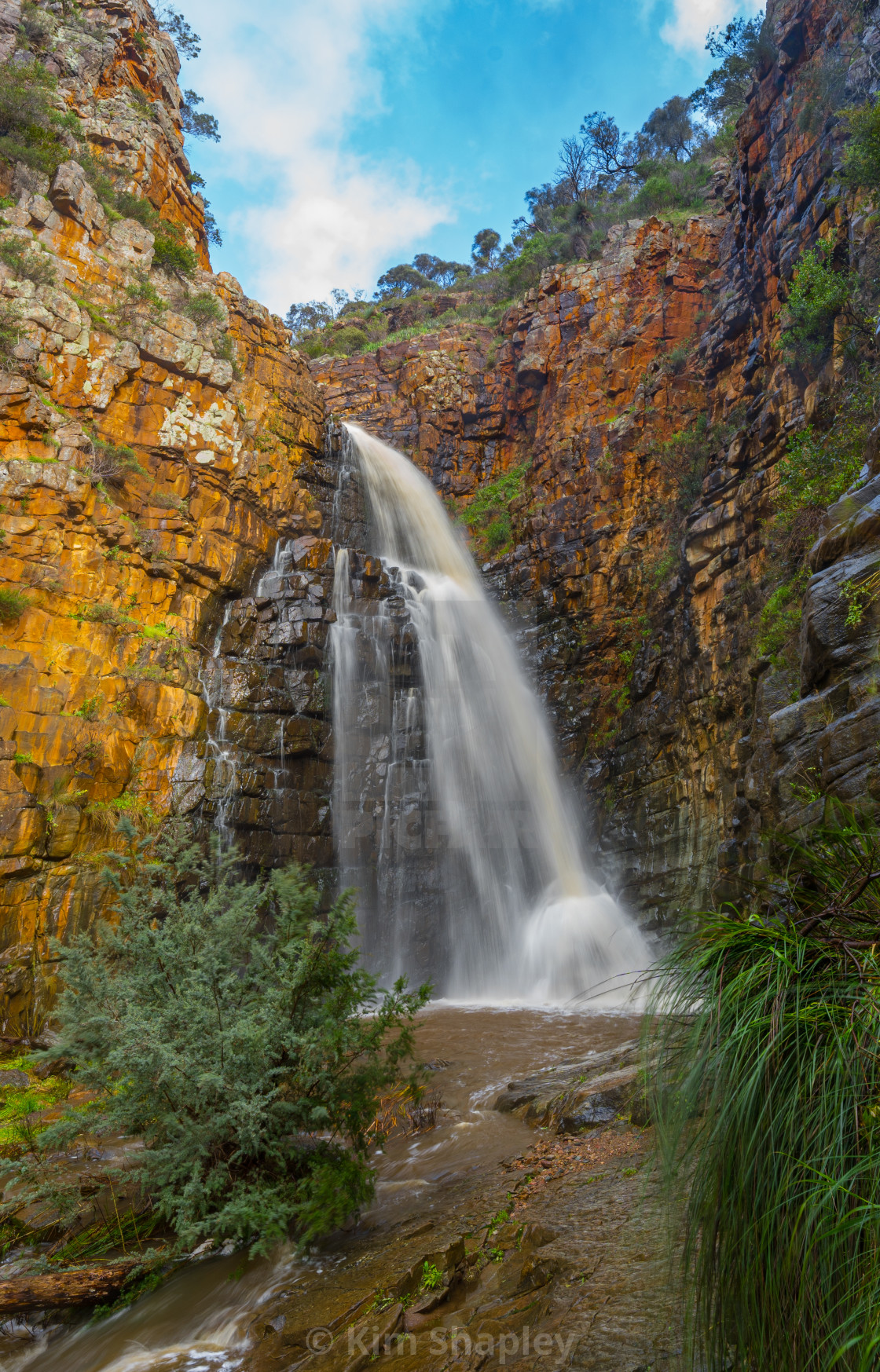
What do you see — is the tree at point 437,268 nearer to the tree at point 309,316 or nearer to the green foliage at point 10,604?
the tree at point 309,316

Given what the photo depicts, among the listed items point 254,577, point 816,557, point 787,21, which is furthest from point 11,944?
point 787,21

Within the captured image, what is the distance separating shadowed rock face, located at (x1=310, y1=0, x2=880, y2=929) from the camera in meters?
7.24

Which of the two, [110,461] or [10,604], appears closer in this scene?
[10,604]

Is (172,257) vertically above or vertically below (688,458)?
above

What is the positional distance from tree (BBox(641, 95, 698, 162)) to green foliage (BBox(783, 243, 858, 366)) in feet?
107

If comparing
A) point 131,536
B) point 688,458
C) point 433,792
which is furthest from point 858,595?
point 131,536

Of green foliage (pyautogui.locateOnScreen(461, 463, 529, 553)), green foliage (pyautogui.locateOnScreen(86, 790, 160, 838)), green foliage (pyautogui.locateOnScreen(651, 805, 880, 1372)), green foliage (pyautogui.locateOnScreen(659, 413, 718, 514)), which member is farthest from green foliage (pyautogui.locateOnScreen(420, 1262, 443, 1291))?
green foliage (pyautogui.locateOnScreen(461, 463, 529, 553))

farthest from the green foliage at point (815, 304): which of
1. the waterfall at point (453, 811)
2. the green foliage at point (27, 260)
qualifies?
the green foliage at point (27, 260)

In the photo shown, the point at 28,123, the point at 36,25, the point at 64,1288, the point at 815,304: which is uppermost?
the point at 36,25

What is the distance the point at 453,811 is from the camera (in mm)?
18828

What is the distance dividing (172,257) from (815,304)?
18.4m

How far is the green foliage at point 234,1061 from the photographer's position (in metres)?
4.80

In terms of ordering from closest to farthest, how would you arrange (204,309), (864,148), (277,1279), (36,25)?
(277,1279) < (864,148) < (204,309) < (36,25)

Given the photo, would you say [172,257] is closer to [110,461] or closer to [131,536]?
[110,461]
